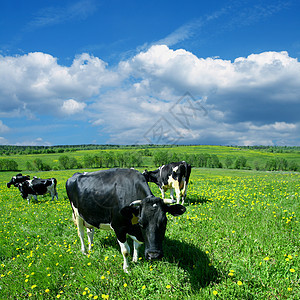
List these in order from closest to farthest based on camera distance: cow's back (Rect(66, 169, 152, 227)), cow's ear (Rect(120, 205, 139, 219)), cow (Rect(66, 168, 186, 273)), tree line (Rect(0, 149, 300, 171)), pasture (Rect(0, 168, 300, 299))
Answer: pasture (Rect(0, 168, 300, 299)), cow (Rect(66, 168, 186, 273)), cow's ear (Rect(120, 205, 139, 219)), cow's back (Rect(66, 169, 152, 227)), tree line (Rect(0, 149, 300, 171))

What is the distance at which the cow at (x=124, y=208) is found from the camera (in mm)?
4020

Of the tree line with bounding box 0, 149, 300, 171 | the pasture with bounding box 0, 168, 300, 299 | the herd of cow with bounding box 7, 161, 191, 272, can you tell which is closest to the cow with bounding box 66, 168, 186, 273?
the herd of cow with bounding box 7, 161, 191, 272

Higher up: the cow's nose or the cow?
the cow

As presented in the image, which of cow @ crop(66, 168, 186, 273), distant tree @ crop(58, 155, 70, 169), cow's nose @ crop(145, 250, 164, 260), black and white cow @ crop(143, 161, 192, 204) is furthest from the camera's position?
distant tree @ crop(58, 155, 70, 169)

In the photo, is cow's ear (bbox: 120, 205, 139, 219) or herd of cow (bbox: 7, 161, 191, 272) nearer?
herd of cow (bbox: 7, 161, 191, 272)

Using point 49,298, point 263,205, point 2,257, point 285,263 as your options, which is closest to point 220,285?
point 285,263

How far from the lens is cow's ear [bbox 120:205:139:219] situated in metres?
4.31

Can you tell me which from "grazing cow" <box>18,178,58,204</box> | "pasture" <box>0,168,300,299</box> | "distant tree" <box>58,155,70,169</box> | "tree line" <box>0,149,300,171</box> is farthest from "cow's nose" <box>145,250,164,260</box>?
"distant tree" <box>58,155,70,169</box>

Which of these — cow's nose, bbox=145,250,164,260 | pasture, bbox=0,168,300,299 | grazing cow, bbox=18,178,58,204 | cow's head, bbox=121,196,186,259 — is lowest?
grazing cow, bbox=18,178,58,204

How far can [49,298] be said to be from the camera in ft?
13.7

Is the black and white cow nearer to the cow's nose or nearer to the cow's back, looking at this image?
the cow's back

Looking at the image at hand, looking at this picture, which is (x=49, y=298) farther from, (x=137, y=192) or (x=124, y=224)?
(x=137, y=192)

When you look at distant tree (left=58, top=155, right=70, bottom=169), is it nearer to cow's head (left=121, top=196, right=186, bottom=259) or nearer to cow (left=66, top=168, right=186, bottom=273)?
cow (left=66, top=168, right=186, bottom=273)

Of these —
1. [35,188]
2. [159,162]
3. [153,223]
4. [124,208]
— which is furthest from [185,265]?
[159,162]
